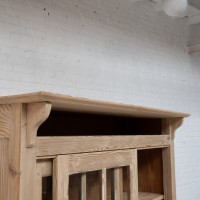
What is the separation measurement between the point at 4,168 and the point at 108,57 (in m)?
1.29

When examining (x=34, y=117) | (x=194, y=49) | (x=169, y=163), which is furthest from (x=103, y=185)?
(x=194, y=49)

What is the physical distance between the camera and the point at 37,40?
5.56 feet

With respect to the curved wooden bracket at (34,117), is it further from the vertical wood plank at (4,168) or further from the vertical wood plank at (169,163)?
the vertical wood plank at (169,163)

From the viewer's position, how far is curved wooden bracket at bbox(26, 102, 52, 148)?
37.5 inches

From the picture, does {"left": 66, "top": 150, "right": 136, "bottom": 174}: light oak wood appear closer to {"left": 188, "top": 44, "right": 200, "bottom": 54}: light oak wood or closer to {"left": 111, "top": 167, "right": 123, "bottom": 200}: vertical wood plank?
{"left": 111, "top": 167, "right": 123, "bottom": 200}: vertical wood plank

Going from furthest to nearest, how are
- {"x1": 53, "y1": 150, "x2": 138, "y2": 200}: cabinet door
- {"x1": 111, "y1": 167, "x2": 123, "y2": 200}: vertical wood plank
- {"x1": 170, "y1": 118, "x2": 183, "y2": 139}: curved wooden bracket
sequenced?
{"x1": 170, "y1": 118, "x2": 183, "y2": 139}: curved wooden bracket, {"x1": 111, "y1": 167, "x2": 123, "y2": 200}: vertical wood plank, {"x1": 53, "y1": 150, "x2": 138, "y2": 200}: cabinet door

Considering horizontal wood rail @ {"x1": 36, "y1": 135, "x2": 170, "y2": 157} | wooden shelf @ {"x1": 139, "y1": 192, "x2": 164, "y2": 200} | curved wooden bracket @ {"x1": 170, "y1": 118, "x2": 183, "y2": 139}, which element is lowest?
wooden shelf @ {"x1": 139, "y1": 192, "x2": 164, "y2": 200}

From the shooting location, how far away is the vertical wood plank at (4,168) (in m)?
1.00

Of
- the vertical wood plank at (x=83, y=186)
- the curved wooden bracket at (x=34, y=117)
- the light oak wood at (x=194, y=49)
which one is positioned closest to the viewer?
the curved wooden bracket at (x=34, y=117)

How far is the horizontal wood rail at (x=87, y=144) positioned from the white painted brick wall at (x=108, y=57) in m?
0.58

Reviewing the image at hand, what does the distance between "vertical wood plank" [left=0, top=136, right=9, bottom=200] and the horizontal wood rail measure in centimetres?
11

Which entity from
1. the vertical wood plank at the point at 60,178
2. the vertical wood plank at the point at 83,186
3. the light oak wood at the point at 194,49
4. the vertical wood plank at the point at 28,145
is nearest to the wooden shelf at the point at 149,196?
the vertical wood plank at the point at 83,186

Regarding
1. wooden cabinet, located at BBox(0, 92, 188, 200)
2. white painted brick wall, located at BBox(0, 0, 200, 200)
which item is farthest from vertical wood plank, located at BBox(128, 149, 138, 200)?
white painted brick wall, located at BBox(0, 0, 200, 200)

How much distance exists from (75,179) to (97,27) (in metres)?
1.21
